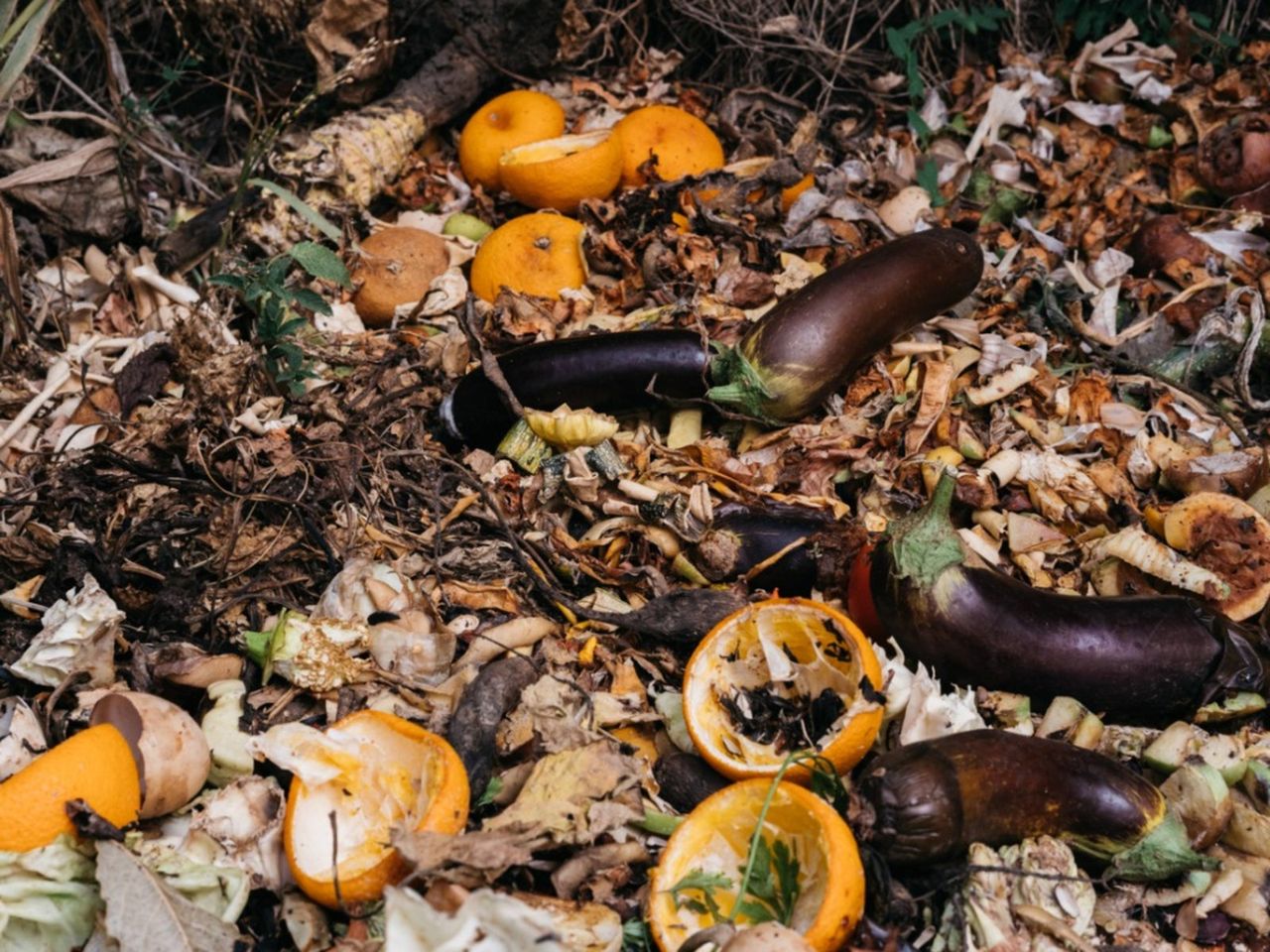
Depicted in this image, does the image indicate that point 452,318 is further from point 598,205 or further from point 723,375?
point 723,375

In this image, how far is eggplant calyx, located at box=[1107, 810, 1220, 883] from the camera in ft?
7.25

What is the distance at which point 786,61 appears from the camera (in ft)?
15.3

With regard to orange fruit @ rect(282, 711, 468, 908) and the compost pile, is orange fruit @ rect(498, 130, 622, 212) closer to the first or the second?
the compost pile

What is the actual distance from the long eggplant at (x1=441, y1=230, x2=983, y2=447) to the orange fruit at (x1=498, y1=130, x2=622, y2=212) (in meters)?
0.88

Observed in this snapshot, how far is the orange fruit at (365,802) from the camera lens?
6.75 ft

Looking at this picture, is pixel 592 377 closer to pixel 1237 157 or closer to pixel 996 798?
Result: pixel 996 798

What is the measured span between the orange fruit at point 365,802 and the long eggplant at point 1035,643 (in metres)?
1.06

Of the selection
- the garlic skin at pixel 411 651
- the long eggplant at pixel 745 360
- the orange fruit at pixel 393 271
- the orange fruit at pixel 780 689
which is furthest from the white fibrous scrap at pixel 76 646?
the orange fruit at pixel 393 271

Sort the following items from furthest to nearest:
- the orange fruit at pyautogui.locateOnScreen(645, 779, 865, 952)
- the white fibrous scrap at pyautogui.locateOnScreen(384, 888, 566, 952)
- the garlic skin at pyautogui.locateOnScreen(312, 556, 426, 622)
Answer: the garlic skin at pyautogui.locateOnScreen(312, 556, 426, 622), the orange fruit at pyautogui.locateOnScreen(645, 779, 865, 952), the white fibrous scrap at pyautogui.locateOnScreen(384, 888, 566, 952)

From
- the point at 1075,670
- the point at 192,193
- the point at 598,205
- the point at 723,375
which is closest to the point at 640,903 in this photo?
the point at 1075,670

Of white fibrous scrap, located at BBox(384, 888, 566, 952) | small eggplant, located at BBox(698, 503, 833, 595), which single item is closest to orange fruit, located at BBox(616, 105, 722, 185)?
small eggplant, located at BBox(698, 503, 833, 595)

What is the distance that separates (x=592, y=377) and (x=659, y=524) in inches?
20.3

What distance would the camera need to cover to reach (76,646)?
101 inches

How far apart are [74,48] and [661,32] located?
2.32m
